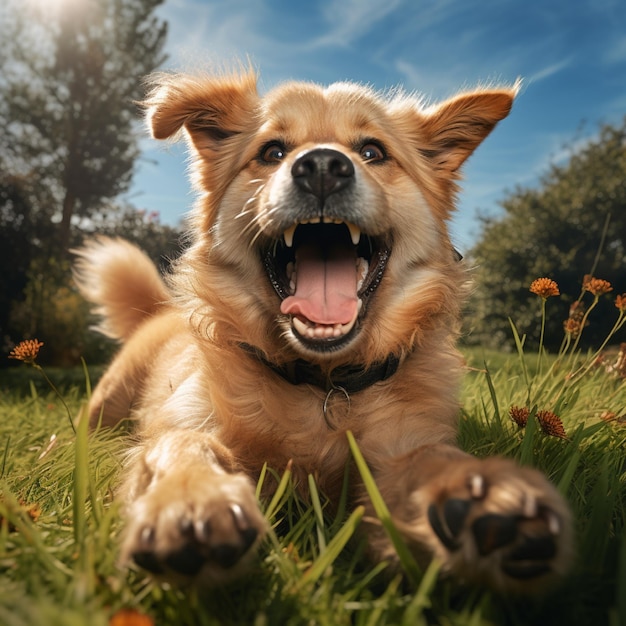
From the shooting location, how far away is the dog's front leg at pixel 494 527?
4.28 feet

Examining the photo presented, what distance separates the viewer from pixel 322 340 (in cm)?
247

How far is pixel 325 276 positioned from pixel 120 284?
3.27 metres

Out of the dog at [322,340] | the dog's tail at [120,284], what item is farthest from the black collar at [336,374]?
the dog's tail at [120,284]

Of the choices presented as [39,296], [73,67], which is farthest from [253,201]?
[73,67]

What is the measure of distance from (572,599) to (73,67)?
79.7 feet

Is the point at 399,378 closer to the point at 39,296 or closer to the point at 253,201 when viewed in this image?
the point at 253,201

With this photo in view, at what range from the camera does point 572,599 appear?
1.38 metres

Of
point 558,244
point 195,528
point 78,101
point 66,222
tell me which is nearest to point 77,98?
point 78,101

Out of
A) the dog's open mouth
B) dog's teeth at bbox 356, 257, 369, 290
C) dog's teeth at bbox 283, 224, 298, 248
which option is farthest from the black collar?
dog's teeth at bbox 283, 224, 298, 248

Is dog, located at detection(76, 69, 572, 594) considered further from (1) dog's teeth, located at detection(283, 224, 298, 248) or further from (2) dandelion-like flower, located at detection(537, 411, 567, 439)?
(2) dandelion-like flower, located at detection(537, 411, 567, 439)

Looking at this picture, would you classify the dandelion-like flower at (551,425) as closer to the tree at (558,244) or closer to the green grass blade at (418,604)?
the green grass blade at (418,604)

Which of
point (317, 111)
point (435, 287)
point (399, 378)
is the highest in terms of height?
point (317, 111)

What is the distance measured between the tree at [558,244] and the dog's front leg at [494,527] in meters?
16.2

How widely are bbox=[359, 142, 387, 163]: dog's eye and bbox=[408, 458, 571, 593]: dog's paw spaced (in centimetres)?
205
